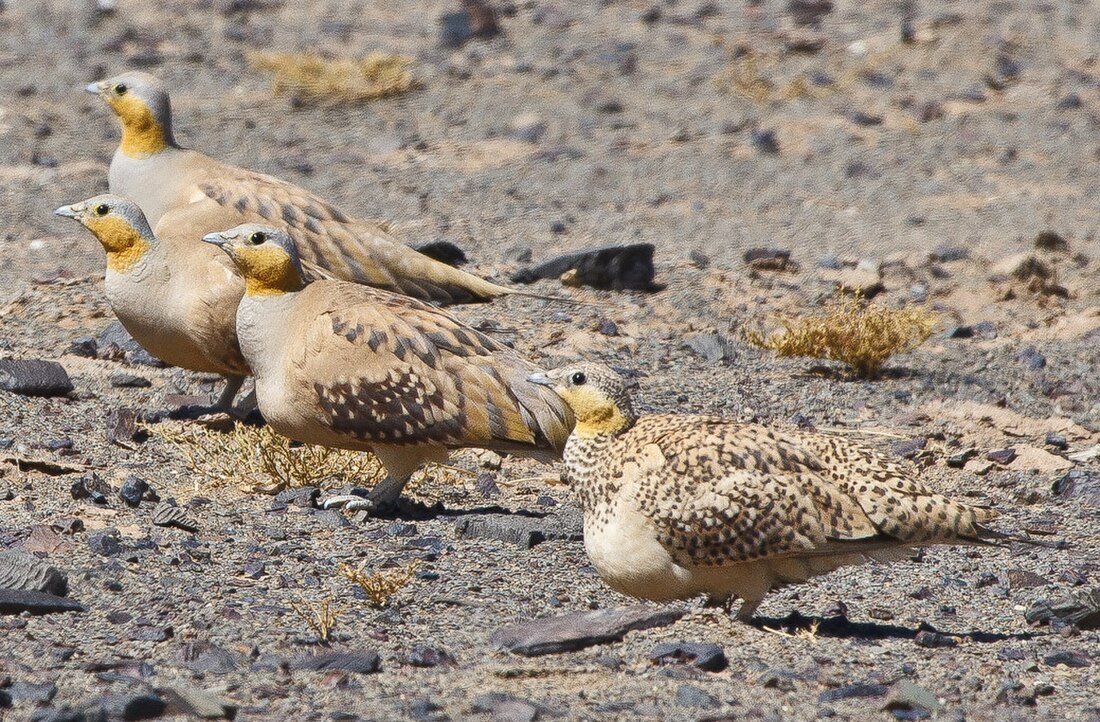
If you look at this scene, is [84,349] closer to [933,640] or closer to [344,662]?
[344,662]

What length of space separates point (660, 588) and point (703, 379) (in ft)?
10.6

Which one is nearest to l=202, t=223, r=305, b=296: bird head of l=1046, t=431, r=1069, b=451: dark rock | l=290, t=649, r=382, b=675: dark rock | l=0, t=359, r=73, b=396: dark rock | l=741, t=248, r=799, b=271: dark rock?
l=0, t=359, r=73, b=396: dark rock

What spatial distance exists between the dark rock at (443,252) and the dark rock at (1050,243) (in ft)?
12.2

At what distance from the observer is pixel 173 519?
19.2 ft

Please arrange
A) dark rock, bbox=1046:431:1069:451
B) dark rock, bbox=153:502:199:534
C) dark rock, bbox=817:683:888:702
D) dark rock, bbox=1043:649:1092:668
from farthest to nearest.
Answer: dark rock, bbox=1046:431:1069:451 → dark rock, bbox=153:502:199:534 → dark rock, bbox=1043:649:1092:668 → dark rock, bbox=817:683:888:702

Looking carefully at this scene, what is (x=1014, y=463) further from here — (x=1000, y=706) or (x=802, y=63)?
(x=802, y=63)

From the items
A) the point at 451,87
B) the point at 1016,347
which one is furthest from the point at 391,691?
the point at 451,87

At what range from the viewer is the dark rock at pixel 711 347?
326 inches

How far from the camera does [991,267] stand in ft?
32.9

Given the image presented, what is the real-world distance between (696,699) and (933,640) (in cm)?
103

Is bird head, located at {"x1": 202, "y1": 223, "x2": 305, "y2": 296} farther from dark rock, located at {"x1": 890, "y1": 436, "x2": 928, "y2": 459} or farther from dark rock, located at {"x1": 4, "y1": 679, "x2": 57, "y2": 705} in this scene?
dark rock, located at {"x1": 890, "y1": 436, "x2": 928, "y2": 459}

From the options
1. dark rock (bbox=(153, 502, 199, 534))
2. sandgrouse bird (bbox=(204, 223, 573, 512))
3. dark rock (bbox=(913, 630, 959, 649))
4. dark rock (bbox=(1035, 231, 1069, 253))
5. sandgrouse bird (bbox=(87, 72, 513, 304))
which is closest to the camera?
dark rock (bbox=(913, 630, 959, 649))

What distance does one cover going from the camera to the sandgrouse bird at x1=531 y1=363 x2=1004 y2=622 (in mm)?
4699

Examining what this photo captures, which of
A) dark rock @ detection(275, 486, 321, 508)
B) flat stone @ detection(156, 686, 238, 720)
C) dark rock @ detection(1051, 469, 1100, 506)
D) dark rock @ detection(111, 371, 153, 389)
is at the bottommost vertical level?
dark rock @ detection(1051, 469, 1100, 506)
